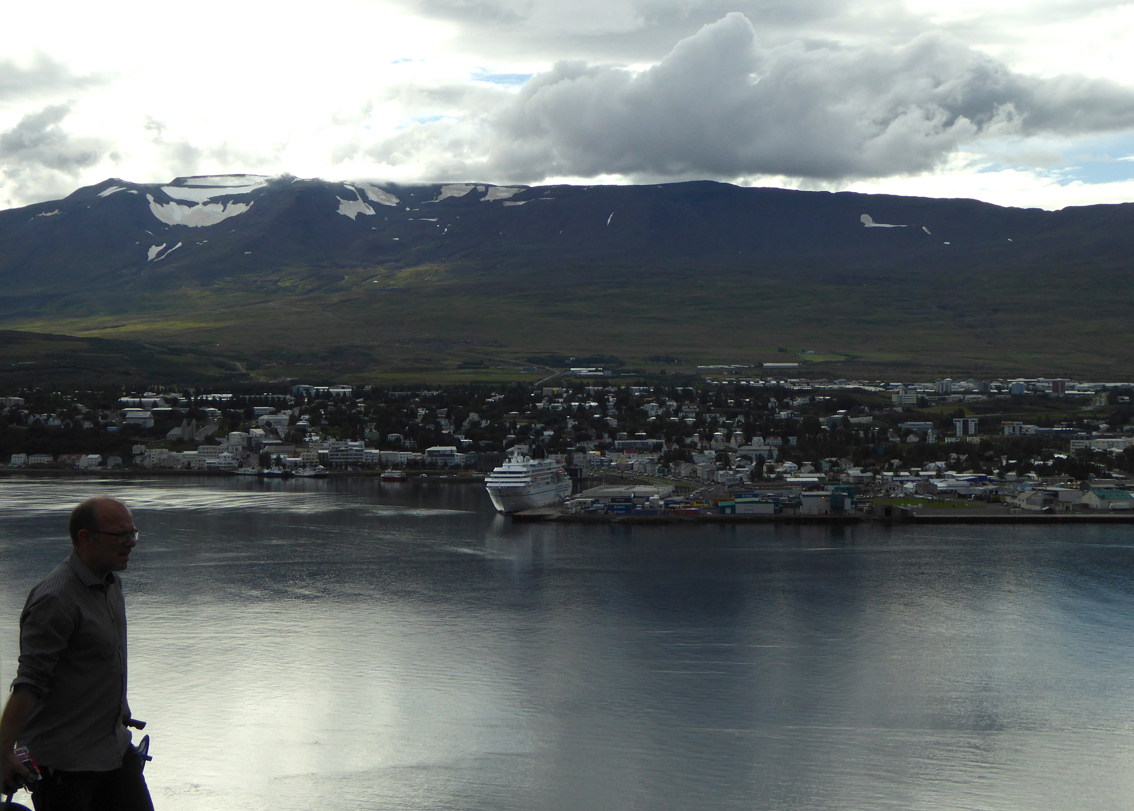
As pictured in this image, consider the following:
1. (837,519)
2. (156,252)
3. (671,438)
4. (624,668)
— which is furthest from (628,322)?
(624,668)

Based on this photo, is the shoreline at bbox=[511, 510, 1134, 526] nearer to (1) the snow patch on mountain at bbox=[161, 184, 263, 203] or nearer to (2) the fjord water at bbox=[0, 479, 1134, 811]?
(2) the fjord water at bbox=[0, 479, 1134, 811]

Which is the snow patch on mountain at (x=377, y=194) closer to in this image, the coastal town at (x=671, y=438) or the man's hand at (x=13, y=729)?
the coastal town at (x=671, y=438)

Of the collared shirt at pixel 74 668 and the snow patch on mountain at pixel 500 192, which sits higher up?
the snow patch on mountain at pixel 500 192

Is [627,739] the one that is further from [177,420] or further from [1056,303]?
[1056,303]

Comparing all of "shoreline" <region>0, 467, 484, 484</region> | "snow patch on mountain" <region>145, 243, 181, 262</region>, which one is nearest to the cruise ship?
"shoreline" <region>0, 467, 484, 484</region>

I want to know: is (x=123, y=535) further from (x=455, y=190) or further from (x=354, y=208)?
(x=455, y=190)

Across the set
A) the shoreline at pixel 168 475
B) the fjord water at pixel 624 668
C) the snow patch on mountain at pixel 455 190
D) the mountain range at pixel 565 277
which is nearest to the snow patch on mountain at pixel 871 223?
the mountain range at pixel 565 277

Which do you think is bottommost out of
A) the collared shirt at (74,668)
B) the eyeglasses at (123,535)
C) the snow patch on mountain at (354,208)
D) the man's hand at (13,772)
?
the man's hand at (13,772)
